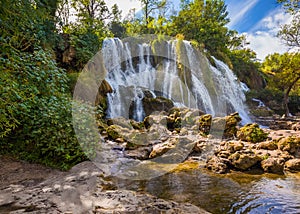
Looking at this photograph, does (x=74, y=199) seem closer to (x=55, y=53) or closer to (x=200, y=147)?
(x=200, y=147)

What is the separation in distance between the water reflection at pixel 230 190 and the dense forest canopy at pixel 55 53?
205cm

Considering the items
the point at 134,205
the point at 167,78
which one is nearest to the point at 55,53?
the point at 167,78

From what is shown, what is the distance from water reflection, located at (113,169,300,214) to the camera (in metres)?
3.13

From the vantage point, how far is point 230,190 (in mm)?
3736

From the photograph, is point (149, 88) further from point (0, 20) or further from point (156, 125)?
point (0, 20)

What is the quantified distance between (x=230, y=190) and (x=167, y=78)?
12.2 metres

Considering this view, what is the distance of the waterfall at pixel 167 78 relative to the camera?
12.7 metres

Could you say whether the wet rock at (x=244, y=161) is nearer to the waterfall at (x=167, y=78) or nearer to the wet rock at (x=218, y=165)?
the wet rock at (x=218, y=165)

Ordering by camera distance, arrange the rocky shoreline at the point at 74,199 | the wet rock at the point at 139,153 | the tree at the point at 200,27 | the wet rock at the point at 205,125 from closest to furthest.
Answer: the rocky shoreline at the point at 74,199
the wet rock at the point at 139,153
the wet rock at the point at 205,125
the tree at the point at 200,27

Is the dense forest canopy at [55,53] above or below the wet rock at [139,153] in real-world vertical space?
above

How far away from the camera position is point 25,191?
3303 millimetres

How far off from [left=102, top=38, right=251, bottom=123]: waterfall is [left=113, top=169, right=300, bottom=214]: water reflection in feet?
25.3

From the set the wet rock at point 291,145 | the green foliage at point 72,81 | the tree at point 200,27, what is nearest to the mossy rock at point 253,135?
the wet rock at point 291,145

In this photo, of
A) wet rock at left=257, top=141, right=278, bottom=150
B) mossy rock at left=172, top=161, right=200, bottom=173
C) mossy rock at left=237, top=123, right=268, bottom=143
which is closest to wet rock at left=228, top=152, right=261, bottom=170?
mossy rock at left=172, top=161, right=200, bottom=173
